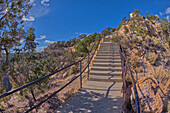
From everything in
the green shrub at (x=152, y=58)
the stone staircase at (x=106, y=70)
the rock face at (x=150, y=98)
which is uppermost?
the green shrub at (x=152, y=58)

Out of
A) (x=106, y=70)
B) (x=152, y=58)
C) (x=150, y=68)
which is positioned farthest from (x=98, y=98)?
(x=152, y=58)

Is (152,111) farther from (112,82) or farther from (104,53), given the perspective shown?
(104,53)

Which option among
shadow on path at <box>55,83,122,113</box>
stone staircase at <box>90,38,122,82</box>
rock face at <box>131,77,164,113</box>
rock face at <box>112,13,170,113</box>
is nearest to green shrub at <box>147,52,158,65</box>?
rock face at <box>112,13,170,113</box>

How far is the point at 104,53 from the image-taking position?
27.9ft

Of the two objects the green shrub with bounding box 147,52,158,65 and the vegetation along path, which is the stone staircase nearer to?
the vegetation along path

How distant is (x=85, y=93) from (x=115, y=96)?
998 millimetres

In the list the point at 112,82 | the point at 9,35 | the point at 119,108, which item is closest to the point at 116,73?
the point at 112,82

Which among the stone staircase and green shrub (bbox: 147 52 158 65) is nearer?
the stone staircase

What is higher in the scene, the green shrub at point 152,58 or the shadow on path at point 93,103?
the green shrub at point 152,58

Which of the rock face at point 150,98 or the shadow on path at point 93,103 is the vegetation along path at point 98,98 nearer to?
the shadow on path at point 93,103

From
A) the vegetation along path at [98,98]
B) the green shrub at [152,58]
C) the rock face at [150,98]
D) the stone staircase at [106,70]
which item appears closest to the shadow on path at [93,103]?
the vegetation along path at [98,98]

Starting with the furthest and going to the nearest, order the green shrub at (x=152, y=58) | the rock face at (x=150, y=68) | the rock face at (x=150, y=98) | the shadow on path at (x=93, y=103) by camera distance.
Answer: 1. the green shrub at (x=152, y=58)
2. the rock face at (x=150, y=68)
3. the rock face at (x=150, y=98)
4. the shadow on path at (x=93, y=103)

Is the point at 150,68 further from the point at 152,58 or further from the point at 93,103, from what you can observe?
the point at 93,103

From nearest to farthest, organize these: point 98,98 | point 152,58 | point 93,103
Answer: point 93,103
point 98,98
point 152,58
